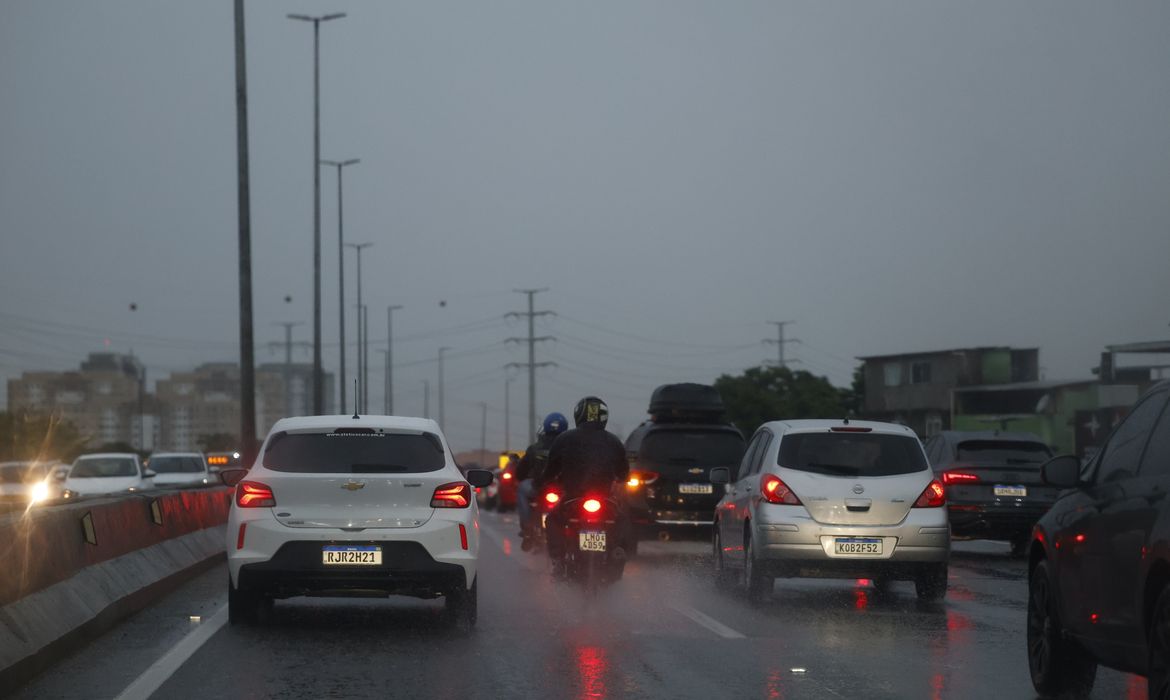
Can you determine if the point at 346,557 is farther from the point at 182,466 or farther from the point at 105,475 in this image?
the point at 182,466

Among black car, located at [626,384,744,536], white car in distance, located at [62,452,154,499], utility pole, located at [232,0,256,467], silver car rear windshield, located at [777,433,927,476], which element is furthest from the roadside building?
silver car rear windshield, located at [777,433,927,476]

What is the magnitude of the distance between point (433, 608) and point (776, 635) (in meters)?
3.46

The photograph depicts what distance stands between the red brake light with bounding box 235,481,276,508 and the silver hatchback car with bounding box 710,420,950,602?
4.74 meters

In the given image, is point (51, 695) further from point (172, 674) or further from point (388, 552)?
point (388, 552)

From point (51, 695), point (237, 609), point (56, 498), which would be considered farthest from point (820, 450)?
point (56, 498)

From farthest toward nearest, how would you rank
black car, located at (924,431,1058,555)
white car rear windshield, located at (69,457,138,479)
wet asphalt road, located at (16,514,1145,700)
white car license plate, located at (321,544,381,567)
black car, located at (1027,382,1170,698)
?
white car rear windshield, located at (69,457,138,479) < black car, located at (924,431,1058,555) < white car license plate, located at (321,544,381,567) < wet asphalt road, located at (16,514,1145,700) < black car, located at (1027,382,1170,698)

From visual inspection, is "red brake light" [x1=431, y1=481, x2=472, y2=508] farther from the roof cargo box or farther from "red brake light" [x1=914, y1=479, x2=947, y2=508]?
the roof cargo box

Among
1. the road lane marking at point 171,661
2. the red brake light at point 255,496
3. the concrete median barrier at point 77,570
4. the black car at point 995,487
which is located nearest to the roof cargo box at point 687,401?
the black car at point 995,487

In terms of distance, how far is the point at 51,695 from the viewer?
8711mm

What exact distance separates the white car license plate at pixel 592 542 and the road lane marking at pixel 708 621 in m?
0.88

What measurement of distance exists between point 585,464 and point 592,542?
0.76 metres

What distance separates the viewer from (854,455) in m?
15.2

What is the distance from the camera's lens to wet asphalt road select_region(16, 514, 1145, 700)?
906 centimetres

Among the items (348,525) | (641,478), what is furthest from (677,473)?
(348,525)
